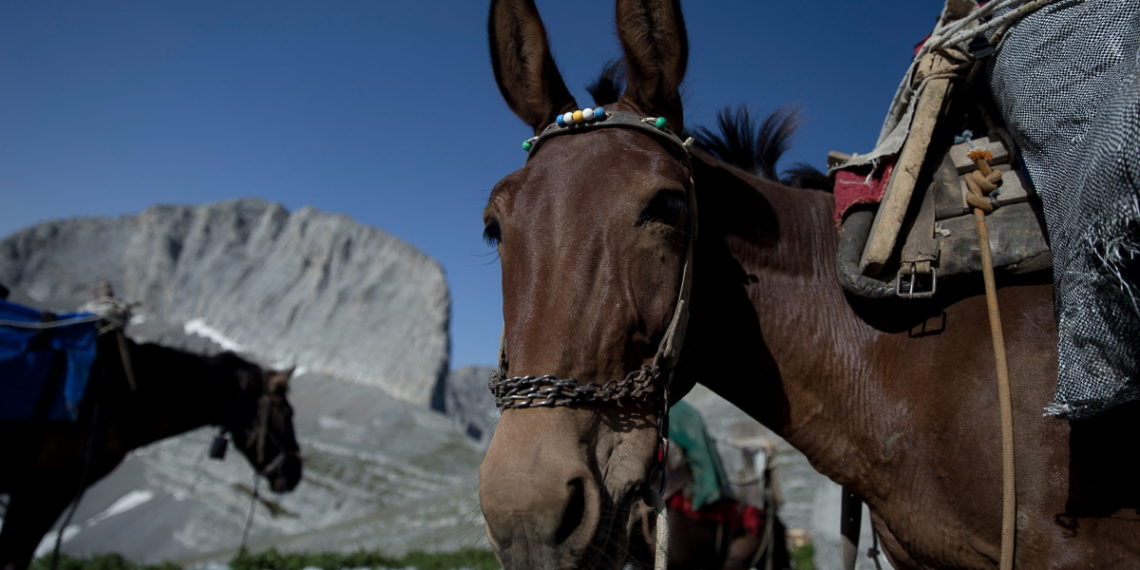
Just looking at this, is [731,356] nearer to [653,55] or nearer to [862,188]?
[862,188]

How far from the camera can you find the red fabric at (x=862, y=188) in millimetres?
2137

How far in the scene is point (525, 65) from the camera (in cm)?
234

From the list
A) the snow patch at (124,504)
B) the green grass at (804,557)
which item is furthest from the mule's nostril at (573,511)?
the snow patch at (124,504)

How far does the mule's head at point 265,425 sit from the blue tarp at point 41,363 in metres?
1.99

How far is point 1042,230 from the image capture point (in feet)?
5.80

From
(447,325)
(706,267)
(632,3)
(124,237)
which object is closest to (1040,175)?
(706,267)

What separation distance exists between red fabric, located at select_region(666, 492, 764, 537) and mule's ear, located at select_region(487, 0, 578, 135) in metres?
5.48

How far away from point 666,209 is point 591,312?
413 mm

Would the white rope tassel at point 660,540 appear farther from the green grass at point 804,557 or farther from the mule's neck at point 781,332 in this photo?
the green grass at point 804,557

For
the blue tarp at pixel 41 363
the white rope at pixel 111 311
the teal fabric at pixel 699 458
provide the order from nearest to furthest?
the blue tarp at pixel 41 363 < the white rope at pixel 111 311 < the teal fabric at pixel 699 458

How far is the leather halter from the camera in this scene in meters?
1.54

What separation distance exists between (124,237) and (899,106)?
133 meters

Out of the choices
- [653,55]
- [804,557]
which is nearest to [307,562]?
[804,557]

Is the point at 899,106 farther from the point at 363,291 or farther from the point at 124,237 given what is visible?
the point at 124,237
